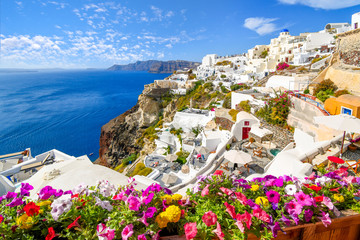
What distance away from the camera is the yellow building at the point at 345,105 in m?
8.07

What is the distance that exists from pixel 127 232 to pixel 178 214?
1.53ft

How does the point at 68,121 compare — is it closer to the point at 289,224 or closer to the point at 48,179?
the point at 48,179

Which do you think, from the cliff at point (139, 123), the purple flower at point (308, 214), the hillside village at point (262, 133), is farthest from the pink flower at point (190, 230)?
the cliff at point (139, 123)

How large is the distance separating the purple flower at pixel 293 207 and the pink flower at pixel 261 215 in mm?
314

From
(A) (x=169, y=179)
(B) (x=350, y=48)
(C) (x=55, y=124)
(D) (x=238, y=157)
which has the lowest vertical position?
(C) (x=55, y=124)

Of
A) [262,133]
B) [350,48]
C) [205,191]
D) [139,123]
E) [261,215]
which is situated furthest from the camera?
[139,123]

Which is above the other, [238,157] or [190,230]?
[190,230]

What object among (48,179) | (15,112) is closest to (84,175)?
(48,179)

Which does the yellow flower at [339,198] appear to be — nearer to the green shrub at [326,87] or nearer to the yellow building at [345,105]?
the yellow building at [345,105]

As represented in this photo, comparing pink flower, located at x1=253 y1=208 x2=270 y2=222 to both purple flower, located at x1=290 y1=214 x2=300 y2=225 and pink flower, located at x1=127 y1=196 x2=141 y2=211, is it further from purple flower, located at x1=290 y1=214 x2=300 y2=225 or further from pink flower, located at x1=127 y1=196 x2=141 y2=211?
pink flower, located at x1=127 y1=196 x2=141 y2=211

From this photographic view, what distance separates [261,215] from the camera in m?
1.62

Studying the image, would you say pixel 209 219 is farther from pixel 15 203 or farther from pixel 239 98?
pixel 239 98

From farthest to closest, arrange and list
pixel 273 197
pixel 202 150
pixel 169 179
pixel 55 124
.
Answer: pixel 55 124, pixel 202 150, pixel 169 179, pixel 273 197

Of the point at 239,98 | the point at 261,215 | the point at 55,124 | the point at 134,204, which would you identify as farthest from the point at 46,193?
the point at 55,124
